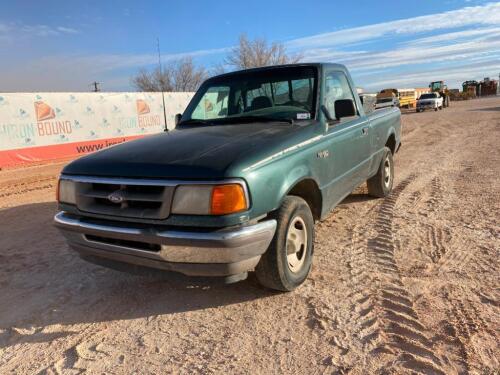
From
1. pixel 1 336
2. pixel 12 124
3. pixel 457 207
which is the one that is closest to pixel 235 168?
pixel 1 336

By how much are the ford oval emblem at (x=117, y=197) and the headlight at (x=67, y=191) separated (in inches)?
19.5

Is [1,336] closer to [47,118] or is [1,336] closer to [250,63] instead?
[47,118]

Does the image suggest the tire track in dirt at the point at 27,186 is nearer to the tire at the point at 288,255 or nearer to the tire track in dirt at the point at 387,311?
the tire at the point at 288,255

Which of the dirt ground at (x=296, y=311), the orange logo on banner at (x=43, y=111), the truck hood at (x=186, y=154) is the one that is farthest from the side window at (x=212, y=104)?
the orange logo on banner at (x=43, y=111)

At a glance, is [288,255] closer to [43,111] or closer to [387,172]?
[387,172]

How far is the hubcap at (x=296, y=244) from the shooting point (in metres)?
3.35

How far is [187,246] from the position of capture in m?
2.72

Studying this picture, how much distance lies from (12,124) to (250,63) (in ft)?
106

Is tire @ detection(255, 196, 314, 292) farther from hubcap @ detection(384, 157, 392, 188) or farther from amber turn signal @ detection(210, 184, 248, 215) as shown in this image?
hubcap @ detection(384, 157, 392, 188)

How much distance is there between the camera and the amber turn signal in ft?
8.78

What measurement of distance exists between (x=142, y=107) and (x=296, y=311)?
17.0 metres

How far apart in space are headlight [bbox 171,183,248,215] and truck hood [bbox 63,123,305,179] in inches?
3.4

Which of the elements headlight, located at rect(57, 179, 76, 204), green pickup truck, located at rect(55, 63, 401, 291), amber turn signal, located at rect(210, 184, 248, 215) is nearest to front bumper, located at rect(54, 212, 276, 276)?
green pickup truck, located at rect(55, 63, 401, 291)

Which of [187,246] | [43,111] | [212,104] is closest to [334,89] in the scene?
[212,104]
